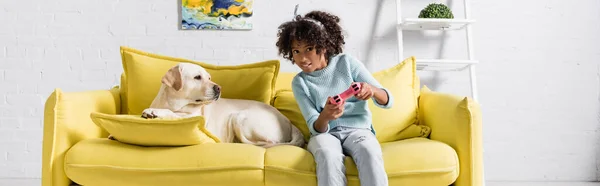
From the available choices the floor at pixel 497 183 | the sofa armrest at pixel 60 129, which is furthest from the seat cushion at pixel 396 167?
the floor at pixel 497 183

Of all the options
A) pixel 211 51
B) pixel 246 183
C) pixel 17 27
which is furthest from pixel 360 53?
pixel 17 27

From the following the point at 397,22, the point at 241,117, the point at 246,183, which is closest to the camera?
the point at 246,183

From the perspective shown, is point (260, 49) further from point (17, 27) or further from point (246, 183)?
point (246, 183)

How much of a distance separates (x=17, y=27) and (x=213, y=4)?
3.65 feet

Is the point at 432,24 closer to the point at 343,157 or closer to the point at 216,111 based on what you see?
the point at 216,111

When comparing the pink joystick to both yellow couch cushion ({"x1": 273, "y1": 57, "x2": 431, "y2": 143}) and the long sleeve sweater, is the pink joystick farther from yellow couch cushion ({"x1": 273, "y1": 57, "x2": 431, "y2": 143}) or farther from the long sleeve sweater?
yellow couch cushion ({"x1": 273, "y1": 57, "x2": 431, "y2": 143})

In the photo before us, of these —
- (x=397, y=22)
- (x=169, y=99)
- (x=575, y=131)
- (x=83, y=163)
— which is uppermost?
(x=397, y=22)

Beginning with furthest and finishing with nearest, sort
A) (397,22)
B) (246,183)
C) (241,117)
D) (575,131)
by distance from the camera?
(575,131)
(397,22)
(241,117)
(246,183)

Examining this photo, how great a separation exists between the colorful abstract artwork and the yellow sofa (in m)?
1.34

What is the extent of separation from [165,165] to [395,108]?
0.94 m

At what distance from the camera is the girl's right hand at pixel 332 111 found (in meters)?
1.99

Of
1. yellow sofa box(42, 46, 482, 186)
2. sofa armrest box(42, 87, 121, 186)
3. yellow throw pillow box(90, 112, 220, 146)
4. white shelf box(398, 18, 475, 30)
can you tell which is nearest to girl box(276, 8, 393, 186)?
yellow sofa box(42, 46, 482, 186)

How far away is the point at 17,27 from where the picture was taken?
11.1 feet

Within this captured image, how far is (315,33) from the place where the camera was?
7.22 ft
